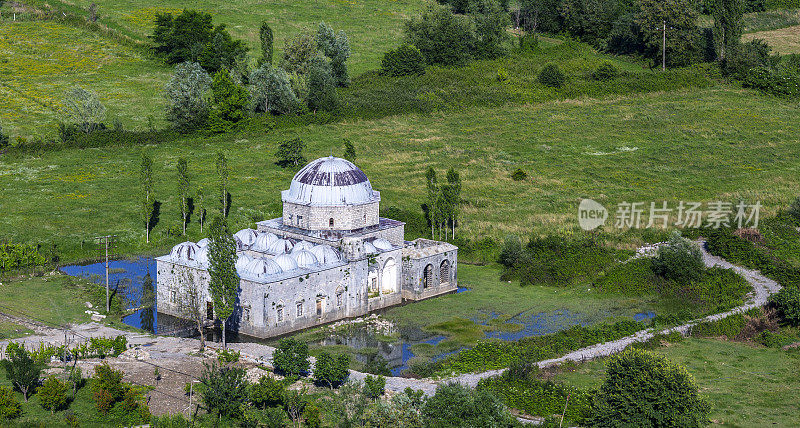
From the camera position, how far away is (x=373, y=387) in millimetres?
63250

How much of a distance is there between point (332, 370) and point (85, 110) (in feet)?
253

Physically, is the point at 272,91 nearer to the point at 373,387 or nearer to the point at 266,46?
the point at 266,46

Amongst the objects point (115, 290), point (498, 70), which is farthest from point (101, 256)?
point (498, 70)

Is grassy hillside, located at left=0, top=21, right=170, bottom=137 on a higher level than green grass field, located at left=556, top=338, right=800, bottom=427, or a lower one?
higher

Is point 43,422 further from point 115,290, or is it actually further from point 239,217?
point 239,217

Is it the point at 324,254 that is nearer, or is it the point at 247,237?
the point at 324,254

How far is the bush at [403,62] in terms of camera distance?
16012 cm

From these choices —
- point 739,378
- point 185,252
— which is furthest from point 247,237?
point 739,378

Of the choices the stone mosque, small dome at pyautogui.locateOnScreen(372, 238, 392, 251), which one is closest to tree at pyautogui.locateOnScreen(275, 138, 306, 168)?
the stone mosque

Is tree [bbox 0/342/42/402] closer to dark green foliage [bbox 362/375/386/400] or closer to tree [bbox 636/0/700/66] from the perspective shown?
dark green foliage [bbox 362/375/386/400]

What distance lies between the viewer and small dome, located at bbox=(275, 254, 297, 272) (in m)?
80.7

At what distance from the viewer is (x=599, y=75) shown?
16150cm

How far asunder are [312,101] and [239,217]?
37305mm

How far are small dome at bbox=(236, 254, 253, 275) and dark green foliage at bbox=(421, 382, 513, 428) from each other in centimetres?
2553
